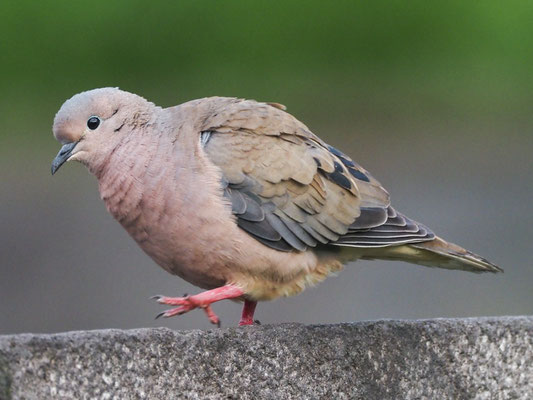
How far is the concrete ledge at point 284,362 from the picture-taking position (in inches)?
119

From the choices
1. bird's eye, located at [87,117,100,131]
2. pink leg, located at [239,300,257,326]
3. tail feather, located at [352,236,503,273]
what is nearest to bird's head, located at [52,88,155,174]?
bird's eye, located at [87,117,100,131]

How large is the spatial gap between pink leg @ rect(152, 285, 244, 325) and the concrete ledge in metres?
0.54

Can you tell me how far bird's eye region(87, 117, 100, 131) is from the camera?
14.9 ft

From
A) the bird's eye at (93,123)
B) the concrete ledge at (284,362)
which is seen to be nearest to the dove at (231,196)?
the bird's eye at (93,123)

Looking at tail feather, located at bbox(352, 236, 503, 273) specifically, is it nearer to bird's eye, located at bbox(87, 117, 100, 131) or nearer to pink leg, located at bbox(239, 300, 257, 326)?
pink leg, located at bbox(239, 300, 257, 326)

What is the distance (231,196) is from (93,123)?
2.05 feet

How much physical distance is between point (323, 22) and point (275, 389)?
14.8 ft

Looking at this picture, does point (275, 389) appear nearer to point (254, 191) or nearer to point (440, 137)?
point (254, 191)

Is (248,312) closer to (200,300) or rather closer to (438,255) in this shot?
(200,300)

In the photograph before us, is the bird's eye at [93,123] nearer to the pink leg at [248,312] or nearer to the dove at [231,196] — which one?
the dove at [231,196]

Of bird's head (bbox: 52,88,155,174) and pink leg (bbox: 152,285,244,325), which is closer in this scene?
pink leg (bbox: 152,285,244,325)

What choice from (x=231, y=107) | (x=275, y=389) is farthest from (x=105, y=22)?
(x=275, y=389)

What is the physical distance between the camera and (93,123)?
179 inches

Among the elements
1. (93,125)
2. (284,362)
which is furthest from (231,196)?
(284,362)
